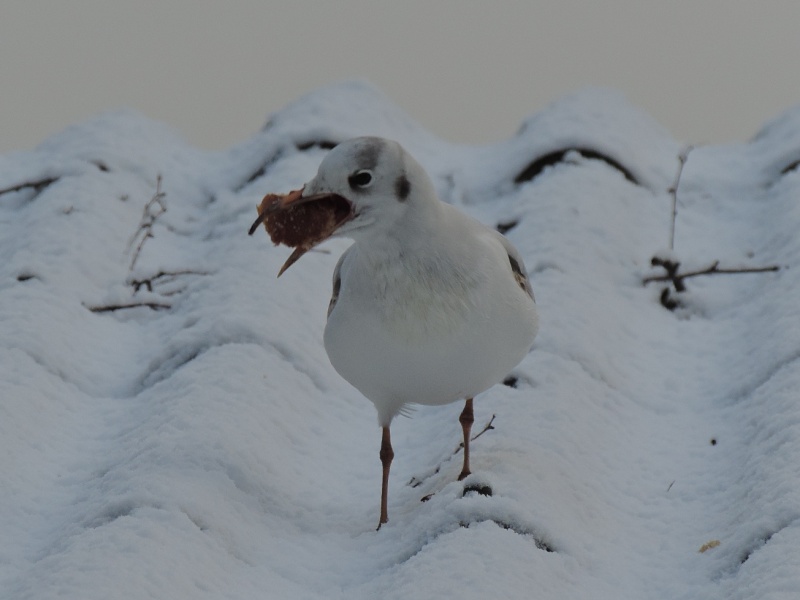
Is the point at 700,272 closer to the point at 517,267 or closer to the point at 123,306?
the point at 517,267

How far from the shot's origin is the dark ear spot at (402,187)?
388 centimetres

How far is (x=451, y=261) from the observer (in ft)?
13.1

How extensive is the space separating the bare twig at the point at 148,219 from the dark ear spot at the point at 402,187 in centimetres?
260

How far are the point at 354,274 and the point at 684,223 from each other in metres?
3.29

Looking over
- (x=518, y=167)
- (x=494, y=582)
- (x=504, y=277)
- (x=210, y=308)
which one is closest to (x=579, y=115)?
(x=518, y=167)

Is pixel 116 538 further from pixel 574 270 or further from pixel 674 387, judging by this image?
pixel 574 270

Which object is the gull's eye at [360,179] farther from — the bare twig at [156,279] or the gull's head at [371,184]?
the bare twig at [156,279]

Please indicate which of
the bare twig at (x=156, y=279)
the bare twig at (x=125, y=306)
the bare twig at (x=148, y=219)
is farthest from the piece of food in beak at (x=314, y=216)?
the bare twig at (x=148, y=219)

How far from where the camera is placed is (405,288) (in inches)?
155

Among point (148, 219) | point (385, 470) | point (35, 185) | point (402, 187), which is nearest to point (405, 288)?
point (402, 187)

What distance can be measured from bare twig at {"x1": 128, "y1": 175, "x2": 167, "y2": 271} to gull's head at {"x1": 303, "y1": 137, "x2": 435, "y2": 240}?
2.56 m

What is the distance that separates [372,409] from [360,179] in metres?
1.51

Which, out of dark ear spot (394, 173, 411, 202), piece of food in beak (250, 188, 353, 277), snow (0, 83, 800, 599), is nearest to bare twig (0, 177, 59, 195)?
snow (0, 83, 800, 599)

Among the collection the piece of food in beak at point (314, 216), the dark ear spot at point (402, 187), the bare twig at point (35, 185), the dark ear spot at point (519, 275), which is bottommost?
the bare twig at point (35, 185)
